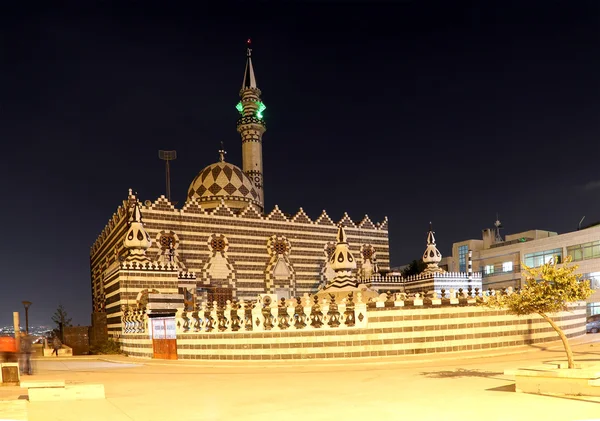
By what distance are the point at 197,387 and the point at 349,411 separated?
4.63 metres

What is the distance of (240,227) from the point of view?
37.0 m

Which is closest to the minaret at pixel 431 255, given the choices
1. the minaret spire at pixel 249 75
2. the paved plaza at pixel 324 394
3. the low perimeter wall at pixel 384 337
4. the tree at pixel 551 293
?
the minaret spire at pixel 249 75

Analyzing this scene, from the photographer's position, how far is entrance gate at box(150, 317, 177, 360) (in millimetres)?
20312

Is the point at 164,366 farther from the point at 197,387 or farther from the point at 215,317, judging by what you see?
the point at 197,387

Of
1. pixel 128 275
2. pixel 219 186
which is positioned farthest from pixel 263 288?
pixel 128 275

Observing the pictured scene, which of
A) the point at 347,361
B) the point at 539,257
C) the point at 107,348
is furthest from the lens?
the point at 539,257

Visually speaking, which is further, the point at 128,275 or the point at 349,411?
the point at 128,275

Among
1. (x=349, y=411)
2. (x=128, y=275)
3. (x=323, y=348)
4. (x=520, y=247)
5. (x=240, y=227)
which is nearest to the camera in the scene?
(x=349, y=411)

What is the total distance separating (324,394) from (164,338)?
1141cm

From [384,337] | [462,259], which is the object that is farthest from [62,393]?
[462,259]

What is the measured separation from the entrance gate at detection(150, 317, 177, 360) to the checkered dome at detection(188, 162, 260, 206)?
19.0 metres

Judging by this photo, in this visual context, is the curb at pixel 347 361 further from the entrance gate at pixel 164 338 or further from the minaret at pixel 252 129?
the minaret at pixel 252 129

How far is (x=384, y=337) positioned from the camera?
17.9 m

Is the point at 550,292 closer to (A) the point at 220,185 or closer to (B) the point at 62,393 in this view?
(B) the point at 62,393
